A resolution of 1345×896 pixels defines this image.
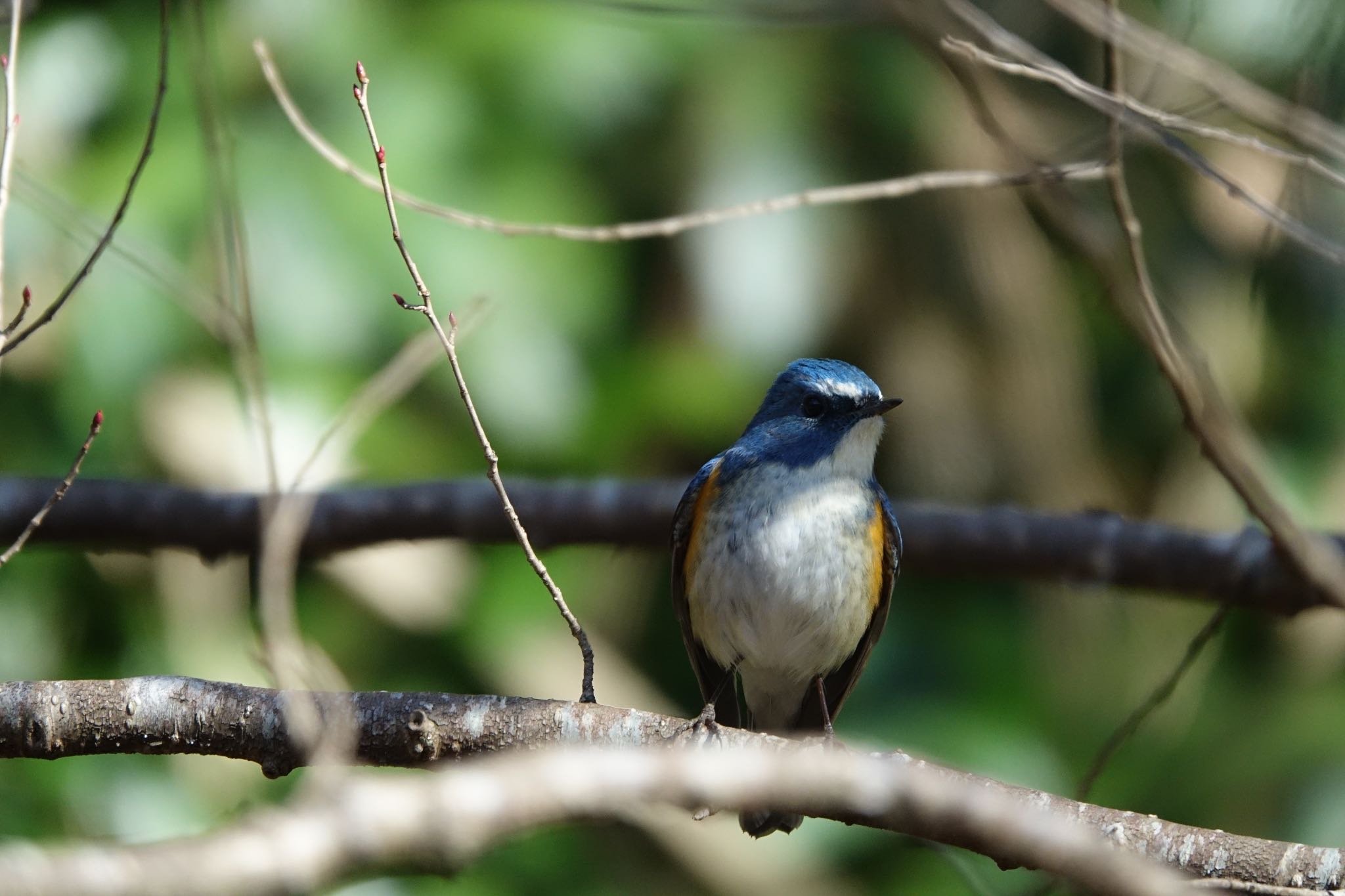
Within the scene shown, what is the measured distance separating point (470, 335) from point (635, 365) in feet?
3.21

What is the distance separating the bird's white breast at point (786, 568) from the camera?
3.70 metres

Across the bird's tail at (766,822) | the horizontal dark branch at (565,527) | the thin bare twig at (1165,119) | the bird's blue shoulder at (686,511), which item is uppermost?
the thin bare twig at (1165,119)

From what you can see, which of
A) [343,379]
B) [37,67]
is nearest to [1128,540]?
[343,379]

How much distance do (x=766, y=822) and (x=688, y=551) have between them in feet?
2.71

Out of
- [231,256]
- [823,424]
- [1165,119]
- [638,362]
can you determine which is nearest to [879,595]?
[823,424]

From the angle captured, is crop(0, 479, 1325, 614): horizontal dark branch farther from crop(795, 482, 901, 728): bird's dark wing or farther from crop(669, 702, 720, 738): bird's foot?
crop(669, 702, 720, 738): bird's foot

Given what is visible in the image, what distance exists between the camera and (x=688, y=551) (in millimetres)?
3967

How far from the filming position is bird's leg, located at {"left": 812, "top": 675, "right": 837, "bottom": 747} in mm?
3574

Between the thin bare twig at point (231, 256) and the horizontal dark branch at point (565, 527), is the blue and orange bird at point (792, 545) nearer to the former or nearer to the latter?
the horizontal dark branch at point (565, 527)

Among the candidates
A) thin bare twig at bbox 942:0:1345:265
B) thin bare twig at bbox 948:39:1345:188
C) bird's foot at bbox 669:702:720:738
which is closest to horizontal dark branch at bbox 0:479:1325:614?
bird's foot at bbox 669:702:720:738

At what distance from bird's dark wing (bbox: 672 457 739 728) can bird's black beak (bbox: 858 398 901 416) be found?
1.62ft

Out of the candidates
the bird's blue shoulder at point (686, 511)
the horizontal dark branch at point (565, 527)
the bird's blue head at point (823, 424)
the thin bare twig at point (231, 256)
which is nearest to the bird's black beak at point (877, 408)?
Answer: the bird's blue head at point (823, 424)

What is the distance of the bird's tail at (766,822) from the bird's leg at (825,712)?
0.26 meters

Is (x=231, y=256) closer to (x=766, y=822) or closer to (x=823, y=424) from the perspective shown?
(x=823, y=424)
